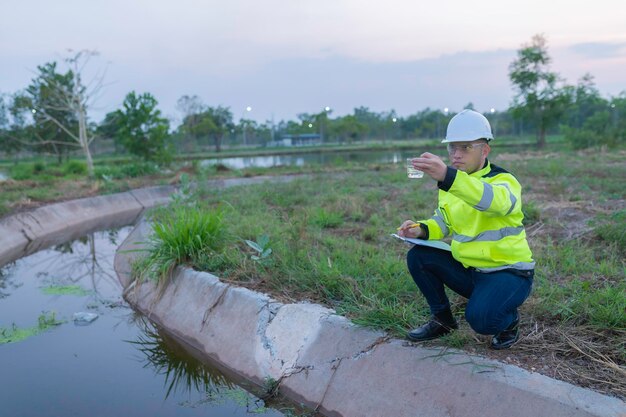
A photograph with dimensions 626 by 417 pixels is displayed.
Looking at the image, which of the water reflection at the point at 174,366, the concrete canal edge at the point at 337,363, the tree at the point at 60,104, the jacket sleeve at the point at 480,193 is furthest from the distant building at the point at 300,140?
the jacket sleeve at the point at 480,193

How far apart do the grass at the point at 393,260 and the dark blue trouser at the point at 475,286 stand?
12.2 inches

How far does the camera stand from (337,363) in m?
3.75

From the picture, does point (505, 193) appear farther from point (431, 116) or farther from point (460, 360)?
point (431, 116)

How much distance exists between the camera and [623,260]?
5.01 metres

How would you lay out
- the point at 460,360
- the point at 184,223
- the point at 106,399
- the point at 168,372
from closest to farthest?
the point at 460,360 → the point at 106,399 → the point at 168,372 → the point at 184,223

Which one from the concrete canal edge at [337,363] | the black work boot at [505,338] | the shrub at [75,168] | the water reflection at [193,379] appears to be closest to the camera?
the concrete canal edge at [337,363]

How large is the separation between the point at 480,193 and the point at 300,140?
222ft

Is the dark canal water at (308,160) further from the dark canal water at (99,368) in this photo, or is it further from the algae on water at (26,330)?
the algae on water at (26,330)

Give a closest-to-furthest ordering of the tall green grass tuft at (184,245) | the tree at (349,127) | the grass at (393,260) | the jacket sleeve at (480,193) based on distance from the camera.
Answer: the jacket sleeve at (480,193), the grass at (393,260), the tall green grass tuft at (184,245), the tree at (349,127)

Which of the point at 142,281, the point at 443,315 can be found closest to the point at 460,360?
the point at 443,315

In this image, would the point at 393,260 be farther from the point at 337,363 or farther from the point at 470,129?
the point at 470,129

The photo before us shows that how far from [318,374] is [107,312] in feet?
10.7

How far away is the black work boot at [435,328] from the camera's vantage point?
346cm

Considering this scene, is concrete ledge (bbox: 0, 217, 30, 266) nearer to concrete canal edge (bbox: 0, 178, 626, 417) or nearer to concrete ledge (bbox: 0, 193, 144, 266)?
concrete ledge (bbox: 0, 193, 144, 266)
